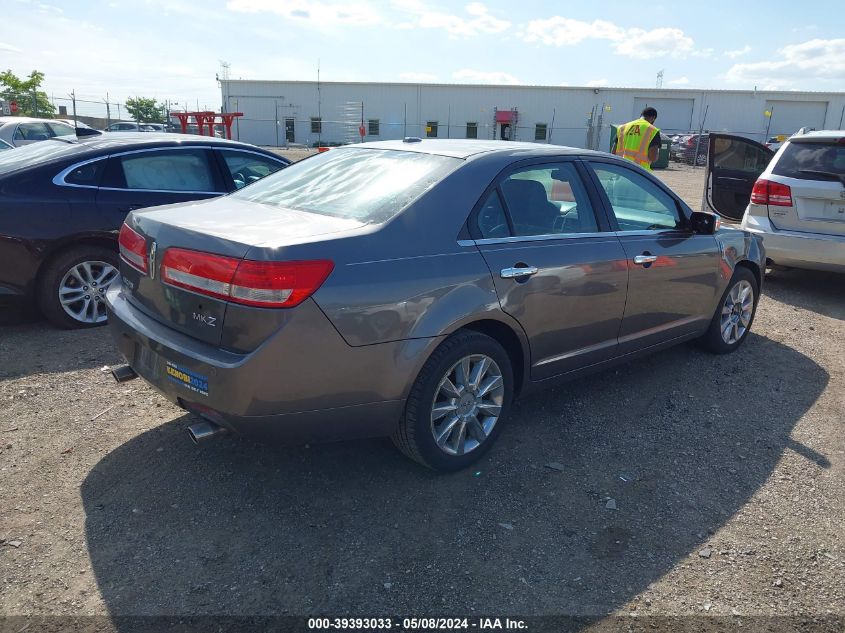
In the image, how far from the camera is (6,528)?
2.83m

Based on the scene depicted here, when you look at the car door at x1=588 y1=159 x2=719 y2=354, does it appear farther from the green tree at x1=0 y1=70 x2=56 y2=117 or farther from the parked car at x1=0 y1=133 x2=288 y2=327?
the green tree at x1=0 y1=70 x2=56 y2=117

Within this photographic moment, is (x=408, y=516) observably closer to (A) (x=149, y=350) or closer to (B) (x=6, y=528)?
(A) (x=149, y=350)

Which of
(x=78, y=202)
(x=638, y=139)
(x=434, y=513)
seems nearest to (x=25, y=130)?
(x=78, y=202)

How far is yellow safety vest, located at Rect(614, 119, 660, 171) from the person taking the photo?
373 inches

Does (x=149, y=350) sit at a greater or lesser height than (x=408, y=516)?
greater

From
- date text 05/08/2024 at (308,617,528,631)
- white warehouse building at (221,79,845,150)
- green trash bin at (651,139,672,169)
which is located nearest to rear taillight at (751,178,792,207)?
date text 05/08/2024 at (308,617,528,631)

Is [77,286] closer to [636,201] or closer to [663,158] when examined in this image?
[636,201]

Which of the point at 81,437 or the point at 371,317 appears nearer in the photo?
Answer: the point at 371,317

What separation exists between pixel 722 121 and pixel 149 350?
54833 millimetres

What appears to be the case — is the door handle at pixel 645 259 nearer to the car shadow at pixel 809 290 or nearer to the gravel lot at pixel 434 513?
the gravel lot at pixel 434 513

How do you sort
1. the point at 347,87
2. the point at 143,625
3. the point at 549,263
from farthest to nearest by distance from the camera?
the point at 347,87
the point at 549,263
the point at 143,625

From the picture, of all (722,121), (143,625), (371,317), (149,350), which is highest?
(722,121)

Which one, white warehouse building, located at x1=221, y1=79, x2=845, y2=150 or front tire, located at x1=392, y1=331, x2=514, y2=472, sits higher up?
white warehouse building, located at x1=221, y1=79, x2=845, y2=150

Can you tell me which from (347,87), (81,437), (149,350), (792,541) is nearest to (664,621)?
(792,541)
